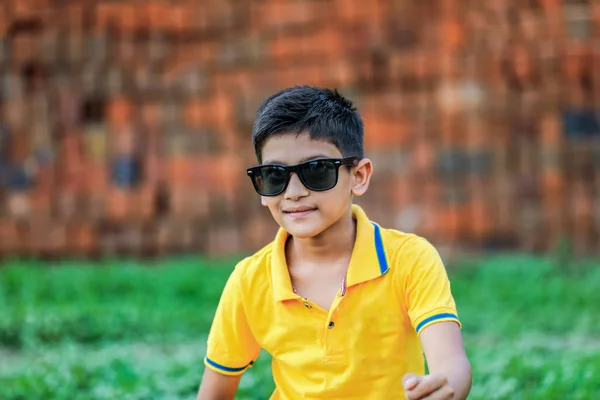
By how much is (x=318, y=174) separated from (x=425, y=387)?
622 mm

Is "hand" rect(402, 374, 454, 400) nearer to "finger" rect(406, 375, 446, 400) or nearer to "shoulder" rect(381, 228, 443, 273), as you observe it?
"finger" rect(406, 375, 446, 400)

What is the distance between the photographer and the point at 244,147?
8.34m

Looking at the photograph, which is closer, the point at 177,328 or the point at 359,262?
the point at 359,262

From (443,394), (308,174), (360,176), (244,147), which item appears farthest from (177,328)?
(443,394)

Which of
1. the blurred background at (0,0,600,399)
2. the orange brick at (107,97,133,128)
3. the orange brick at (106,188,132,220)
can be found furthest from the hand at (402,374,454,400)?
the orange brick at (107,97,133,128)

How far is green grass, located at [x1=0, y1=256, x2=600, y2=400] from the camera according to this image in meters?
4.08

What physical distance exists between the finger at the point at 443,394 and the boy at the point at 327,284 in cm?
19

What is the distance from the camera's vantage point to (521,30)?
7.69m

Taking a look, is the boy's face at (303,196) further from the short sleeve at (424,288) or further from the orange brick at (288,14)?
the orange brick at (288,14)

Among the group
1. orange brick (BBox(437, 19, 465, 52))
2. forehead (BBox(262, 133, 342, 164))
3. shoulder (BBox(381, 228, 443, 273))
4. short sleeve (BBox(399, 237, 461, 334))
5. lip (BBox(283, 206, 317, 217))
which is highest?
orange brick (BBox(437, 19, 465, 52))

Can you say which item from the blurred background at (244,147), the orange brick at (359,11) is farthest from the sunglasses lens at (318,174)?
the orange brick at (359,11)

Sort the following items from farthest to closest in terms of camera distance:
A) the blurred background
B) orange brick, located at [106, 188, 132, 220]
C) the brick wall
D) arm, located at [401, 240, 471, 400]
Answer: orange brick, located at [106, 188, 132, 220] → the brick wall → the blurred background → arm, located at [401, 240, 471, 400]

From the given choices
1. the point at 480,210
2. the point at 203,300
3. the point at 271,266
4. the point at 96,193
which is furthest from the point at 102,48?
the point at 271,266

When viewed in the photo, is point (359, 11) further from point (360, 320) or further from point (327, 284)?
point (360, 320)
